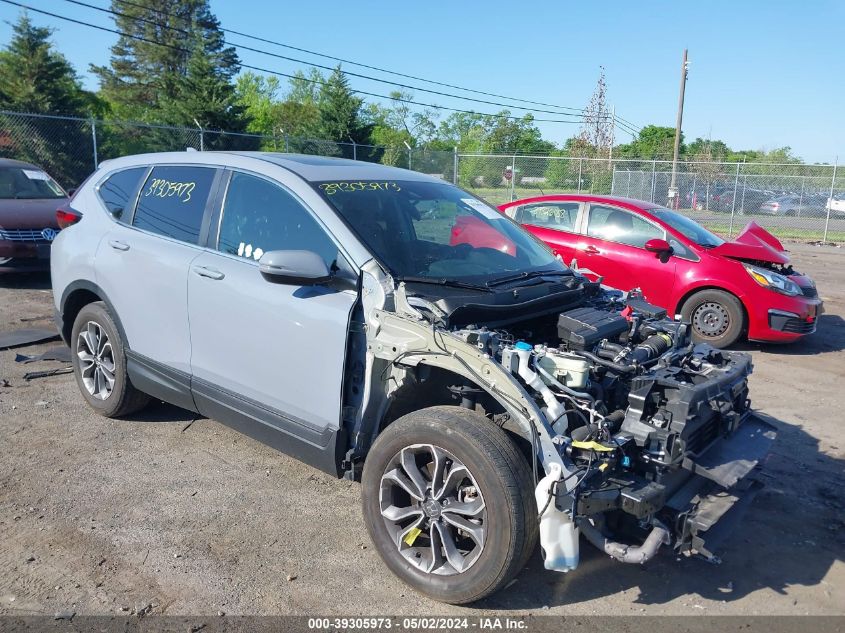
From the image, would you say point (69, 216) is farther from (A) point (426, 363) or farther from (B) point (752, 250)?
(B) point (752, 250)

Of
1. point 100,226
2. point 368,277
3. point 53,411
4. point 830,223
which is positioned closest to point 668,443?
point 368,277

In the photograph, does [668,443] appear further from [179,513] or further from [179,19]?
[179,19]

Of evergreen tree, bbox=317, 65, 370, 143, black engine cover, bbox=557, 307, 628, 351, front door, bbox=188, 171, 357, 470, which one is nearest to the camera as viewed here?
black engine cover, bbox=557, 307, 628, 351

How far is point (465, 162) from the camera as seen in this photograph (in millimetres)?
26812

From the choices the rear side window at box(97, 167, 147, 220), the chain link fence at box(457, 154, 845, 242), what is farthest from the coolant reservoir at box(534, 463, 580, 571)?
the chain link fence at box(457, 154, 845, 242)

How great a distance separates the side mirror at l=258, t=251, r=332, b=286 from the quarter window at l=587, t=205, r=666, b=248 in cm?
570

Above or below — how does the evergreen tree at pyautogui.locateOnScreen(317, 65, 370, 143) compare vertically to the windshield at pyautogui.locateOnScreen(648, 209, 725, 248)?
above

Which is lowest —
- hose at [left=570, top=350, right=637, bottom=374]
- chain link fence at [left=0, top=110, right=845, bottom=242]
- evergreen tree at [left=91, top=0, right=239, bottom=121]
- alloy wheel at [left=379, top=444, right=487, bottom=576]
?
alloy wheel at [left=379, top=444, right=487, bottom=576]

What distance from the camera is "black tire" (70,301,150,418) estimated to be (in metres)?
4.80

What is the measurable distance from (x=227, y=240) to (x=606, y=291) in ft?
7.90

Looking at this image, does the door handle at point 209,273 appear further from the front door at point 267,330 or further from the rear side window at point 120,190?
the rear side window at point 120,190

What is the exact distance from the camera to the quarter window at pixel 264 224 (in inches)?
148

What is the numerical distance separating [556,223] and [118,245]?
575cm

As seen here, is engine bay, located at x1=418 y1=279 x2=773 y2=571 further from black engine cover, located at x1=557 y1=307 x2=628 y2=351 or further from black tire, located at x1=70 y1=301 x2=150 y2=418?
black tire, located at x1=70 y1=301 x2=150 y2=418
